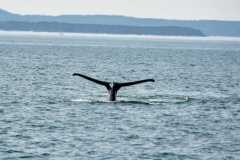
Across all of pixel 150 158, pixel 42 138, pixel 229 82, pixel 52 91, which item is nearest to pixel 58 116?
pixel 42 138

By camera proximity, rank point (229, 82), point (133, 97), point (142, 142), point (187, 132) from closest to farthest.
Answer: point (142, 142) → point (187, 132) → point (133, 97) → point (229, 82)

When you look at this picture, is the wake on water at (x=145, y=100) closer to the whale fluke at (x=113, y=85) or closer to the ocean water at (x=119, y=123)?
the ocean water at (x=119, y=123)

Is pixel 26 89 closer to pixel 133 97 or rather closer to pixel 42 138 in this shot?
pixel 133 97

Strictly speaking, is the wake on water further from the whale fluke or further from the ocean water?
the whale fluke

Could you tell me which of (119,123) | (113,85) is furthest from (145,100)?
(119,123)

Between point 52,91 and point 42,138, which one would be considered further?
→ point 52,91

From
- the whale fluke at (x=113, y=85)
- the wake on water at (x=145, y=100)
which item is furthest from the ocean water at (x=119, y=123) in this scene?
the whale fluke at (x=113, y=85)

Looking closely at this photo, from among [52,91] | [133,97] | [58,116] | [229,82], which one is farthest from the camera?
[229,82]

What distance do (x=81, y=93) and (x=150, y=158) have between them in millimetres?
29526

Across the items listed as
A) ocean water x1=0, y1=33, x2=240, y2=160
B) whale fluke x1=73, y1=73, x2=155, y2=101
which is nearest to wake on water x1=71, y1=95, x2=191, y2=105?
ocean water x1=0, y1=33, x2=240, y2=160

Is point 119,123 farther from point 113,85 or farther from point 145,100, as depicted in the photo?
point 145,100

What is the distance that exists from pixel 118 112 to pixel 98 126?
578cm

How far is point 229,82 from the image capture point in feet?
291

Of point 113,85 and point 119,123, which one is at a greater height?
point 113,85
